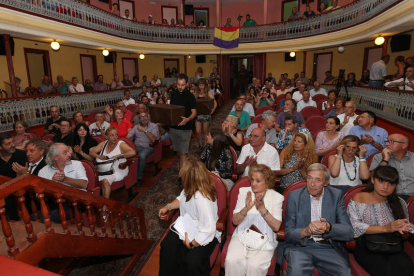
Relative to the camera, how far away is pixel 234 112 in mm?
5547

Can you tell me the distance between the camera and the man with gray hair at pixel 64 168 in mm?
2959

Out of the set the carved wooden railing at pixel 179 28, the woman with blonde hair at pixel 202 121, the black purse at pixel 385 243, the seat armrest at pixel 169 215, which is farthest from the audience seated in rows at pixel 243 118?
the carved wooden railing at pixel 179 28

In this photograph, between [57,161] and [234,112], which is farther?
[234,112]

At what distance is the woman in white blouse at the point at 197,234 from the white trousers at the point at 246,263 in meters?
0.20

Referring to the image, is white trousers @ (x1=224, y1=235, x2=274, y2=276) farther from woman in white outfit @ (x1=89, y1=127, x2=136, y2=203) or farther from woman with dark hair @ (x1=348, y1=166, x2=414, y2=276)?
woman in white outfit @ (x1=89, y1=127, x2=136, y2=203)

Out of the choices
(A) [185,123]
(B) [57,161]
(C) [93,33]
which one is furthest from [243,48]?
(B) [57,161]

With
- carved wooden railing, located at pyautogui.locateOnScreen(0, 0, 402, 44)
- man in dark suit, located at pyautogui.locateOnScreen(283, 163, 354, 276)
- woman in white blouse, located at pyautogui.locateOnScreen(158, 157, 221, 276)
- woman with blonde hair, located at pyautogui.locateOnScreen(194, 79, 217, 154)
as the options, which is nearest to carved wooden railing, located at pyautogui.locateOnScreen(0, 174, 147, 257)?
woman in white blouse, located at pyautogui.locateOnScreen(158, 157, 221, 276)

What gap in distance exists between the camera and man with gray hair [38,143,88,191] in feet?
9.71

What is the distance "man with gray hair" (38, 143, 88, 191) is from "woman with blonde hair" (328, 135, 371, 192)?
2941 mm

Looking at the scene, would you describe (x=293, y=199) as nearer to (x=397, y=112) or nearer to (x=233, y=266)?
(x=233, y=266)

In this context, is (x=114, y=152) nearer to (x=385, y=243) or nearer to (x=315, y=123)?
(x=385, y=243)

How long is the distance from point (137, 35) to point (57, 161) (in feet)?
36.7

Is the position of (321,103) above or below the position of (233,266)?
above

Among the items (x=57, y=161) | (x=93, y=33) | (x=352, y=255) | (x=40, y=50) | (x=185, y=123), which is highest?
(x=93, y=33)
